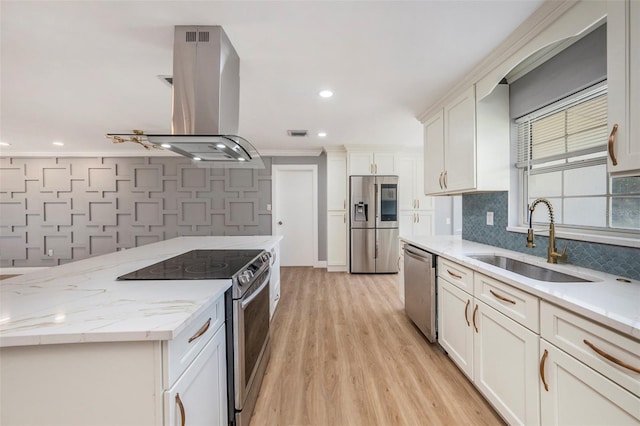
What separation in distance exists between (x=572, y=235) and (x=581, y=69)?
1.05m

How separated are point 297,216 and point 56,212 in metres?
4.82

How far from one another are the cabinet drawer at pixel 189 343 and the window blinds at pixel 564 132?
2.41 m

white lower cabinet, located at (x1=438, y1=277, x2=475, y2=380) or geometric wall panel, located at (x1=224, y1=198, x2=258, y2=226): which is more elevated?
geometric wall panel, located at (x1=224, y1=198, x2=258, y2=226)

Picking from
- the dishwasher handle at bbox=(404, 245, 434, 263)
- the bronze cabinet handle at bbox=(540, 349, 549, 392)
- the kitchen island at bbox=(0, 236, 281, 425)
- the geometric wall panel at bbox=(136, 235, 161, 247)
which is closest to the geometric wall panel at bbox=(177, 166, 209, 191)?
the geometric wall panel at bbox=(136, 235, 161, 247)

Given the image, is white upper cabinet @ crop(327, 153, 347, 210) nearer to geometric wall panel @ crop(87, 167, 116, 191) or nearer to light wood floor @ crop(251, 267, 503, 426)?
light wood floor @ crop(251, 267, 503, 426)

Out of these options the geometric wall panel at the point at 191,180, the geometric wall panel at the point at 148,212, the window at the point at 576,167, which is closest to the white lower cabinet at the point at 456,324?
the window at the point at 576,167

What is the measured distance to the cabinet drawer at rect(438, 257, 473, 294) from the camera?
1.68 meters

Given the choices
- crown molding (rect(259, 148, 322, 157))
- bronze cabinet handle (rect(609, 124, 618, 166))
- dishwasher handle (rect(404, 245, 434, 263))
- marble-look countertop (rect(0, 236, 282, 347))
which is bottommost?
dishwasher handle (rect(404, 245, 434, 263))

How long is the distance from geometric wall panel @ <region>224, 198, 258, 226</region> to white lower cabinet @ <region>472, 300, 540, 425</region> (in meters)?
4.20

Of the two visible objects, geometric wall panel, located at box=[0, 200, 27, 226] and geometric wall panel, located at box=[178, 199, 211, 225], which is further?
geometric wall panel, located at box=[178, 199, 211, 225]

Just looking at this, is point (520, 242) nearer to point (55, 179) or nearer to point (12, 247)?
point (55, 179)

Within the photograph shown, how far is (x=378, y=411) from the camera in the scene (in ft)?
5.01

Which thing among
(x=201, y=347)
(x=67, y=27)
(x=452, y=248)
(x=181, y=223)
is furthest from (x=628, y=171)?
(x=181, y=223)

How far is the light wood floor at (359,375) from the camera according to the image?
150 cm
